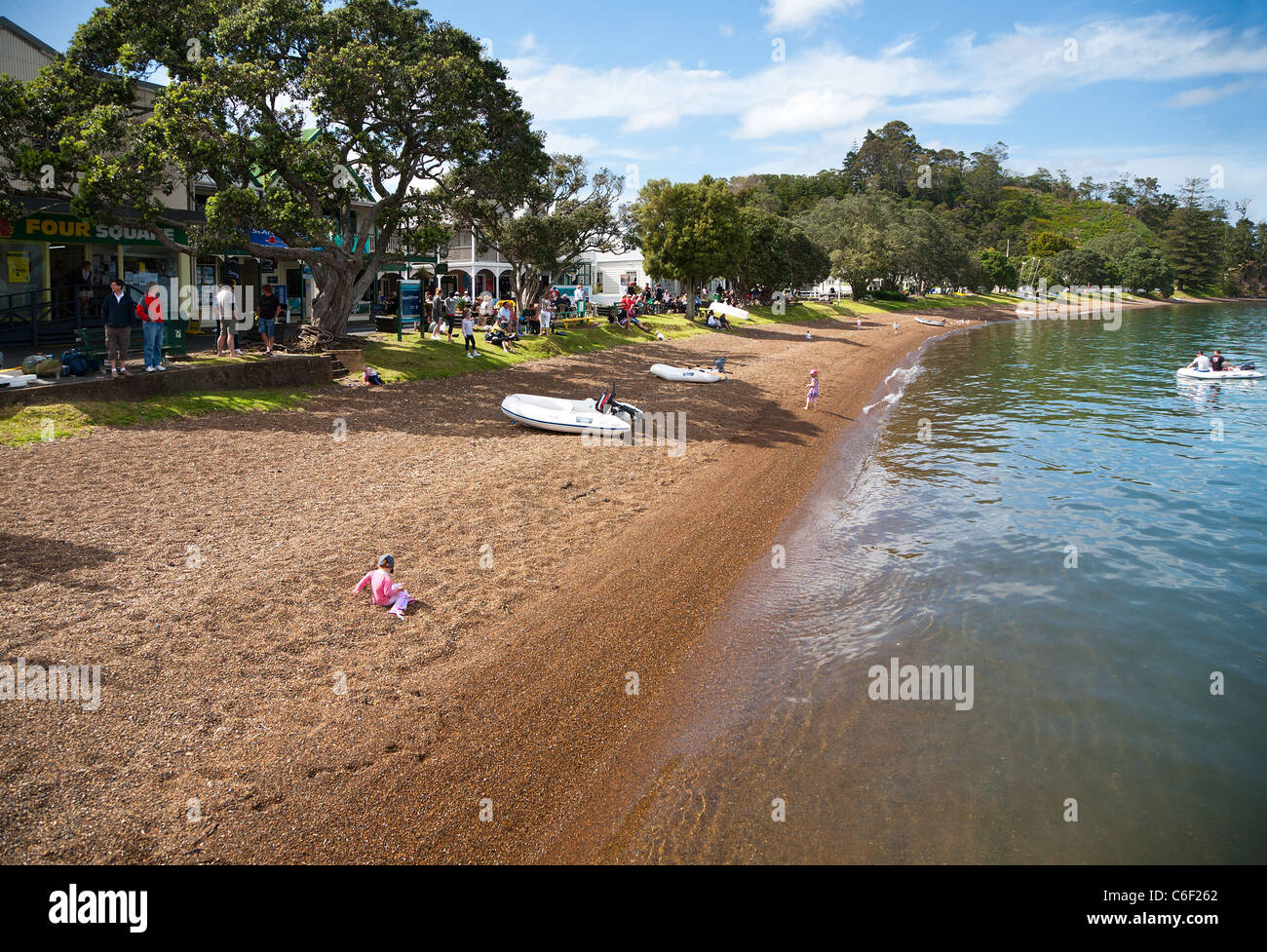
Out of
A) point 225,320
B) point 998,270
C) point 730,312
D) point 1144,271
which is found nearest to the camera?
point 225,320

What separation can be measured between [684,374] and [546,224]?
15427 mm

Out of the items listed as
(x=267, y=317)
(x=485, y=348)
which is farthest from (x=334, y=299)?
(x=485, y=348)

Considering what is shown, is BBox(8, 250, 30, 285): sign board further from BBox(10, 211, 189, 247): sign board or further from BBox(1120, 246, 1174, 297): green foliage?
BBox(1120, 246, 1174, 297): green foliage

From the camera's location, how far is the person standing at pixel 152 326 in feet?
67.0

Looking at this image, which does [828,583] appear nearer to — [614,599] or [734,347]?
[614,599]

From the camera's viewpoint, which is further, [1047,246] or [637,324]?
[1047,246]

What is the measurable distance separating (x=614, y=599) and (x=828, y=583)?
4.13 meters

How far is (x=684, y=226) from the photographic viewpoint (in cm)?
5256

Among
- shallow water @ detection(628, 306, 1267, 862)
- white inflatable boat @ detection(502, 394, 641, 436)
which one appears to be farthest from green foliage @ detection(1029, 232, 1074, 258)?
white inflatable boat @ detection(502, 394, 641, 436)

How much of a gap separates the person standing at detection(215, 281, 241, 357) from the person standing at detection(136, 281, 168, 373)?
2860 millimetres

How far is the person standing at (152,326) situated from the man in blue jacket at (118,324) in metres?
0.32
